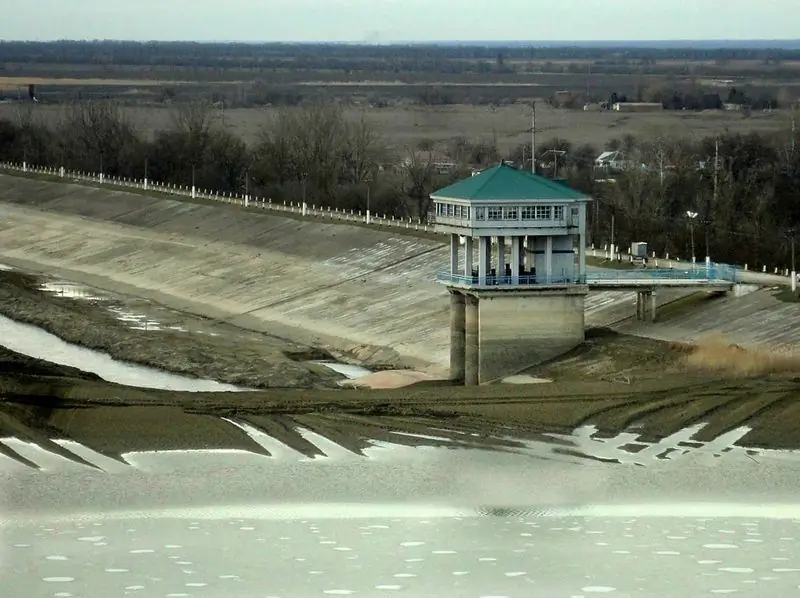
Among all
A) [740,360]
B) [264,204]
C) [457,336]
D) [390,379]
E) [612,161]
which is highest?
[740,360]

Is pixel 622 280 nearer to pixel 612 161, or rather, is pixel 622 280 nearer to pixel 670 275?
pixel 670 275

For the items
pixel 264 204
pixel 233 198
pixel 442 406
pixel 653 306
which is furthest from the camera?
pixel 233 198

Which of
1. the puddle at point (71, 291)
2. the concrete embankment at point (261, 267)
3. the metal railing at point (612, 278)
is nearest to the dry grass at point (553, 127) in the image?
the concrete embankment at point (261, 267)

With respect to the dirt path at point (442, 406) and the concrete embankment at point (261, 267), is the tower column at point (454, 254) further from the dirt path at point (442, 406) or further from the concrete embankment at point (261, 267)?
the dirt path at point (442, 406)

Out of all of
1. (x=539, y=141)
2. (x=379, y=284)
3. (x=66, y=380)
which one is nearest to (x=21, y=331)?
(x=379, y=284)

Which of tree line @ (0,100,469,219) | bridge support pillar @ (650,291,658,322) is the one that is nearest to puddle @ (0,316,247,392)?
bridge support pillar @ (650,291,658,322)

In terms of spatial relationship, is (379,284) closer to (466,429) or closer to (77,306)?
(77,306)

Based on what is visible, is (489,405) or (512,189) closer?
(489,405)

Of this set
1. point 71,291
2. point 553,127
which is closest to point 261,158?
point 71,291
